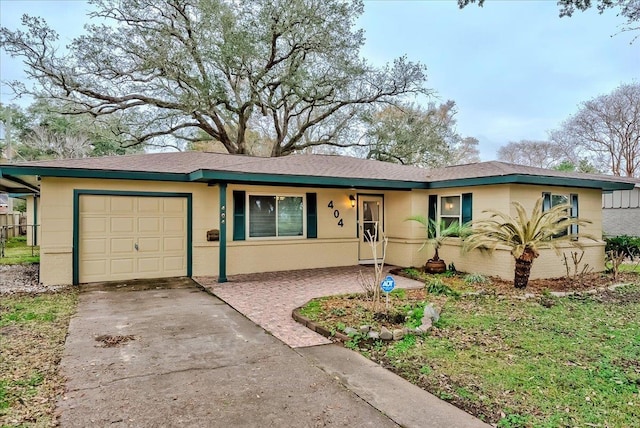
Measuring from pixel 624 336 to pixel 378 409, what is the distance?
3.78 metres

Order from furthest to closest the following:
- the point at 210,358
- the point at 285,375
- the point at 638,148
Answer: the point at 638,148 < the point at 210,358 < the point at 285,375

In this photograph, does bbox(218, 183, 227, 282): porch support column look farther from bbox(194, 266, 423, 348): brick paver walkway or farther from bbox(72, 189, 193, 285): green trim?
bbox(72, 189, 193, 285): green trim

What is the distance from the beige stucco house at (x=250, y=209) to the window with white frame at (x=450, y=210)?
0.13 ft

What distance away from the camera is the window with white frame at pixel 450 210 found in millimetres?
9977

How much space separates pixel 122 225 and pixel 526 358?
318 inches

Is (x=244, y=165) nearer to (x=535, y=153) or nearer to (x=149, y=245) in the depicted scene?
(x=149, y=245)

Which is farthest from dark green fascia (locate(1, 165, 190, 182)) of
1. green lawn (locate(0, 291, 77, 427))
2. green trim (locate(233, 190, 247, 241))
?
green lawn (locate(0, 291, 77, 427))

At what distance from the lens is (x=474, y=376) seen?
143 inches

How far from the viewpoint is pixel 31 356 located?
4.03 metres

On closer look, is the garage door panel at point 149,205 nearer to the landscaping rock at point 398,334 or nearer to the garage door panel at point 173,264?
the garage door panel at point 173,264

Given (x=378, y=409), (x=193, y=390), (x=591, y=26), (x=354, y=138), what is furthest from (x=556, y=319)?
(x=354, y=138)

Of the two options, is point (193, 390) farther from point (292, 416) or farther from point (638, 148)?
point (638, 148)

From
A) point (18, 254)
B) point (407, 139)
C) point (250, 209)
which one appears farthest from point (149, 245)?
point (407, 139)

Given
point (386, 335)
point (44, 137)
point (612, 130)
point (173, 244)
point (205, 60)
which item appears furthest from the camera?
point (44, 137)
